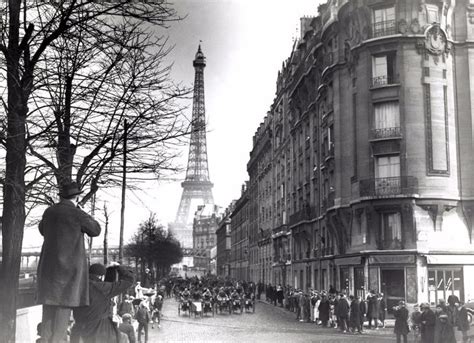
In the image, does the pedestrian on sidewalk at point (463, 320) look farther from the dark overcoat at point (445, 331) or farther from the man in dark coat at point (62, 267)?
the man in dark coat at point (62, 267)

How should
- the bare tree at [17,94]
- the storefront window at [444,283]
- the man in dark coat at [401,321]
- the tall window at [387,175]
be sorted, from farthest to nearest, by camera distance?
the tall window at [387,175] < the storefront window at [444,283] < the man in dark coat at [401,321] < the bare tree at [17,94]

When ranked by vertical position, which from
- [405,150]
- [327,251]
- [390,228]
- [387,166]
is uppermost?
[405,150]

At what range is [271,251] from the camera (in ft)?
231

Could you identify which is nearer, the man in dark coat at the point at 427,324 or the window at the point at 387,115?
the man in dark coat at the point at 427,324

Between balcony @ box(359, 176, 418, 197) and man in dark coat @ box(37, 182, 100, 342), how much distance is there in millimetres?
30668

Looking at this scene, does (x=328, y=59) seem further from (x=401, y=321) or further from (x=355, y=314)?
(x=401, y=321)

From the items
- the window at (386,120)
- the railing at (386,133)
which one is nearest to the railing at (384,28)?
the window at (386,120)

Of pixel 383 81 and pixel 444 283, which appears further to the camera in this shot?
pixel 383 81

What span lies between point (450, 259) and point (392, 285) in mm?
3410

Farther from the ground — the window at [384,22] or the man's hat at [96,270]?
the window at [384,22]

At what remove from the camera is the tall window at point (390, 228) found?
3534 centimetres

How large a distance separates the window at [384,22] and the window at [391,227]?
10298 mm

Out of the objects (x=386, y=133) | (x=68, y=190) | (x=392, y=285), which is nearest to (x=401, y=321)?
(x=392, y=285)

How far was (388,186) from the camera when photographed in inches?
1394
